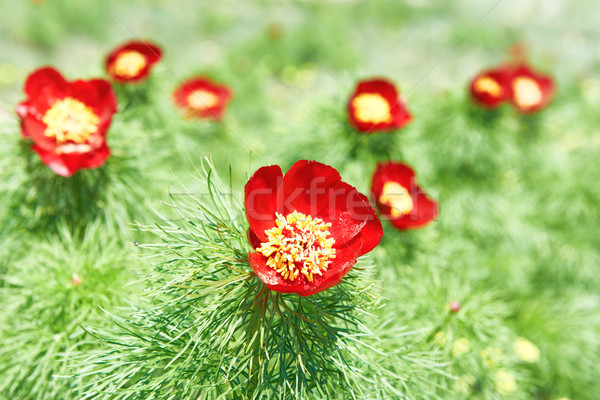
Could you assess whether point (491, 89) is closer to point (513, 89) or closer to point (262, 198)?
point (513, 89)

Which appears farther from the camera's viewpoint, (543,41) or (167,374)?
(543,41)

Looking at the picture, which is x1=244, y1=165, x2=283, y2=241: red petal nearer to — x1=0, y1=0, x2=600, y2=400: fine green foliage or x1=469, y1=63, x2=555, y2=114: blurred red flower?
x1=0, y1=0, x2=600, y2=400: fine green foliage

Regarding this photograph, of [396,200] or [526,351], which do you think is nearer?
[396,200]

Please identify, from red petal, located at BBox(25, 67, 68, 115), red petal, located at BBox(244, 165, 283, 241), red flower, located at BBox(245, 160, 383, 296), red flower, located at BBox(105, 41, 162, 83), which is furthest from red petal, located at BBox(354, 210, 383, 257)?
red flower, located at BBox(105, 41, 162, 83)

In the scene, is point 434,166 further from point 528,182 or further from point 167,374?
point 167,374

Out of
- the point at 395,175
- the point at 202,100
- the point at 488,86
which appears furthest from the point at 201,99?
the point at 488,86

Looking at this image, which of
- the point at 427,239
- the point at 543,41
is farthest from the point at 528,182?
the point at 543,41

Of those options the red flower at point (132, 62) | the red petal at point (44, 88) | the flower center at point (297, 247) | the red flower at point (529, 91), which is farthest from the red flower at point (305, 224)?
the red flower at point (529, 91)
